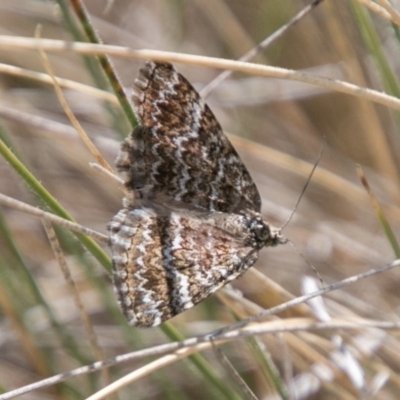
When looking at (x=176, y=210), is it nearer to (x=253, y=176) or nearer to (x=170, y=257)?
(x=170, y=257)

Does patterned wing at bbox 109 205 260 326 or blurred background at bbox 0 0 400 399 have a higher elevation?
blurred background at bbox 0 0 400 399

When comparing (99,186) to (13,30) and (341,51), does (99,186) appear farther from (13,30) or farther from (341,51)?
(341,51)

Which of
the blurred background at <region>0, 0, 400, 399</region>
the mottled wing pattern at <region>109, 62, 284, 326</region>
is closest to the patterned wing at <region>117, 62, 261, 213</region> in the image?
the mottled wing pattern at <region>109, 62, 284, 326</region>

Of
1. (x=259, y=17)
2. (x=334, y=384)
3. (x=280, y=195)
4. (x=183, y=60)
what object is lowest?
(x=334, y=384)

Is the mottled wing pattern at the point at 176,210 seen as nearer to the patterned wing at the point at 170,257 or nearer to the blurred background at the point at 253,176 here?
the patterned wing at the point at 170,257

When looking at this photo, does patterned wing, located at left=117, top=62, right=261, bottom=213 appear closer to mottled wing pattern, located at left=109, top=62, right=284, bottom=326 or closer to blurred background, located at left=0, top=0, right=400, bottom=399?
mottled wing pattern, located at left=109, top=62, right=284, bottom=326

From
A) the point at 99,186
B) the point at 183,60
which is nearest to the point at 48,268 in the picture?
the point at 99,186
